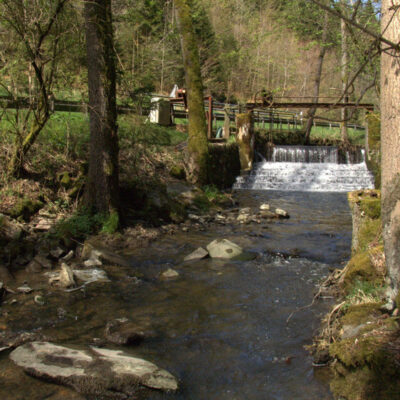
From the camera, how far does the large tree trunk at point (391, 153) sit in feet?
11.7

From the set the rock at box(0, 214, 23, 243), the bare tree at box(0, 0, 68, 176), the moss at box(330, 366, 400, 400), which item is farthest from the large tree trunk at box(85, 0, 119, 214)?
the moss at box(330, 366, 400, 400)

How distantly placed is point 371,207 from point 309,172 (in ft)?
45.2

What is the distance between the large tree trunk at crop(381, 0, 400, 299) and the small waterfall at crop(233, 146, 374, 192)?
44.9ft

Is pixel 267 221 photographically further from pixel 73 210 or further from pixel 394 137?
pixel 394 137

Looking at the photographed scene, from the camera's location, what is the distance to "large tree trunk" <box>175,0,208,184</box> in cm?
1413

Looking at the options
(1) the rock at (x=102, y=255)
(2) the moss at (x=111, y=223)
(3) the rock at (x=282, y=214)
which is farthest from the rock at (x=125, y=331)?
(3) the rock at (x=282, y=214)

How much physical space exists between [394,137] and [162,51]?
→ 24835 mm

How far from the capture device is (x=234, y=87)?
38.0 m

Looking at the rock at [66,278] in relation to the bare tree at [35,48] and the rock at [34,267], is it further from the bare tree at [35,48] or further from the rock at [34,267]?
the bare tree at [35,48]

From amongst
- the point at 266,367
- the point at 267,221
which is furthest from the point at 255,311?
the point at 267,221

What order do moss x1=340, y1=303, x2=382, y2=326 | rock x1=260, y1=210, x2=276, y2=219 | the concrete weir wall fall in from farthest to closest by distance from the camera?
1. the concrete weir wall
2. rock x1=260, y1=210, x2=276, y2=219
3. moss x1=340, y1=303, x2=382, y2=326

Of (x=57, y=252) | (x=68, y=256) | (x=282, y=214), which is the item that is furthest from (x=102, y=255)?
(x=282, y=214)

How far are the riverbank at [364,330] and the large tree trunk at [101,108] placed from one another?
481 centimetres

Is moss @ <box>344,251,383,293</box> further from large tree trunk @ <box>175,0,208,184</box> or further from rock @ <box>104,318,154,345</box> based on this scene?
large tree trunk @ <box>175,0,208,184</box>
